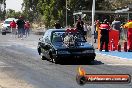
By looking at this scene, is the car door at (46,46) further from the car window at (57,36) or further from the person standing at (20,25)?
the person standing at (20,25)

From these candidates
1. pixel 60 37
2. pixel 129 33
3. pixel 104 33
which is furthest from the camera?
pixel 129 33

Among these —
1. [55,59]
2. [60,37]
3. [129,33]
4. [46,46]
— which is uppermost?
[60,37]

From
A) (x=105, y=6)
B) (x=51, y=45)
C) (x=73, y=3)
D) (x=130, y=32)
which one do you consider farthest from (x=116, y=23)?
(x=105, y=6)

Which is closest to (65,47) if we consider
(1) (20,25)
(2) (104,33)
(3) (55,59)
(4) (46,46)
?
(3) (55,59)

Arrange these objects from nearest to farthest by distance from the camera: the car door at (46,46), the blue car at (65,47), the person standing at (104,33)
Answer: the blue car at (65,47)
the car door at (46,46)
the person standing at (104,33)

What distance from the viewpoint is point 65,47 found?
16.8 m

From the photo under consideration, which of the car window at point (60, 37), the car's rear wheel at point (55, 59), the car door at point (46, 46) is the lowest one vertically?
the car's rear wheel at point (55, 59)

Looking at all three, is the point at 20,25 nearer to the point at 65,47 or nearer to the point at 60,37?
the point at 60,37

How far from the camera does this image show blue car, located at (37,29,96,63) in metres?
16.7

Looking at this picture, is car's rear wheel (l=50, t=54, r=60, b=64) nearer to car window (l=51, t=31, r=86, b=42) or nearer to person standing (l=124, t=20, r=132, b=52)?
car window (l=51, t=31, r=86, b=42)

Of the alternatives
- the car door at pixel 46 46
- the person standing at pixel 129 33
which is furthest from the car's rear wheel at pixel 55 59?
the person standing at pixel 129 33

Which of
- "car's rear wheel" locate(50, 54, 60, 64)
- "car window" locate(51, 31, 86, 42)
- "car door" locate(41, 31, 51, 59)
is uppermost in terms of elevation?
"car window" locate(51, 31, 86, 42)

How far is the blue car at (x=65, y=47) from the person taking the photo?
16656 millimetres

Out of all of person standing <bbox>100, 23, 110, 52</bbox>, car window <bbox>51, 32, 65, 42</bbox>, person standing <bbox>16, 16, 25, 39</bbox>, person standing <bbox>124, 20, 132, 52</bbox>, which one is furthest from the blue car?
person standing <bbox>16, 16, 25, 39</bbox>
